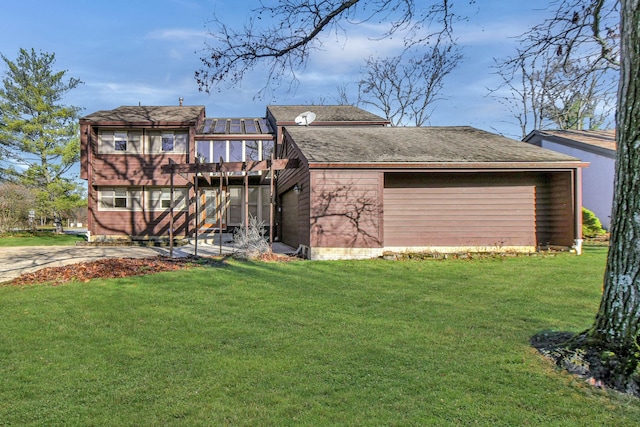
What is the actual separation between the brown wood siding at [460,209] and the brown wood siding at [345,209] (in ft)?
2.36

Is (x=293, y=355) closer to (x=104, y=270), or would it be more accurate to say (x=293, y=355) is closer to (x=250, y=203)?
(x=104, y=270)

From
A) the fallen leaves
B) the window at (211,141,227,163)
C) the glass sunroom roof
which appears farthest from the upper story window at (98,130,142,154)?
the fallen leaves

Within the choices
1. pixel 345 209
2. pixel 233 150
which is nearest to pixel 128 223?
pixel 233 150

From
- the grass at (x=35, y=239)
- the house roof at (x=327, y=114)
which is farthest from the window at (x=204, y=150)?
the grass at (x=35, y=239)

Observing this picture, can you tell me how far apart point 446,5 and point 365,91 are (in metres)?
24.7

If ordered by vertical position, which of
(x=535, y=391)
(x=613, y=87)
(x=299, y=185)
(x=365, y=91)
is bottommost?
(x=535, y=391)

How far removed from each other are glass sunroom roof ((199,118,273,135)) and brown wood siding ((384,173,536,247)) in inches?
Answer: 402

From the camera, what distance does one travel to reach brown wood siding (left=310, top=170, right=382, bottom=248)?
35.1ft

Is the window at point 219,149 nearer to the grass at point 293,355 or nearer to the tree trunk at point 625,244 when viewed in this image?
the grass at point 293,355

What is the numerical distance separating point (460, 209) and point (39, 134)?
24.1 m

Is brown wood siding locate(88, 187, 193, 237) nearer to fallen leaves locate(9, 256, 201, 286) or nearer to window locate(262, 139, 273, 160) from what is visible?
window locate(262, 139, 273, 160)

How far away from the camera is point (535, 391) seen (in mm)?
2943

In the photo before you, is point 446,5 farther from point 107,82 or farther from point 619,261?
point 107,82

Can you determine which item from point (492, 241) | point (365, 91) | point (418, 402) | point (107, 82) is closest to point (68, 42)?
point (107, 82)
